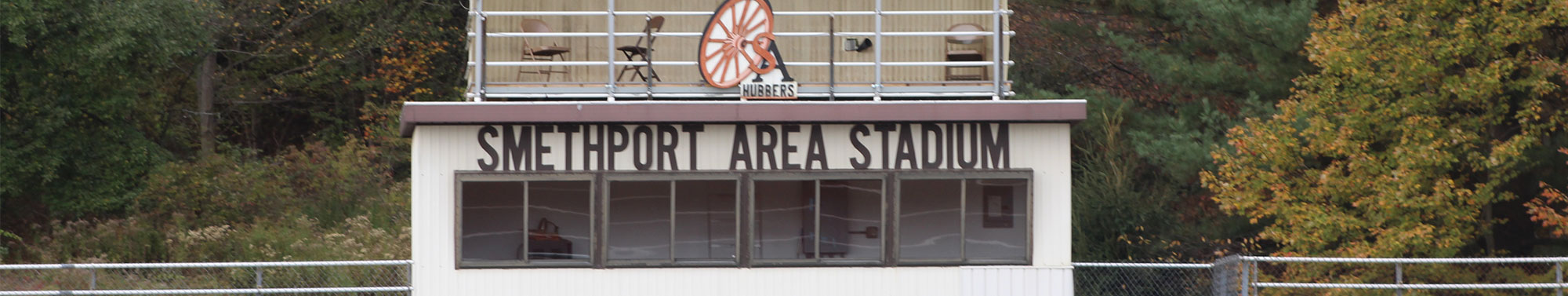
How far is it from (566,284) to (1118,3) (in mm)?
14819

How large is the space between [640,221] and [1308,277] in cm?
910

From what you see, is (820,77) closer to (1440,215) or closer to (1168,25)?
(1440,215)

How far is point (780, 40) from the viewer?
661 inches

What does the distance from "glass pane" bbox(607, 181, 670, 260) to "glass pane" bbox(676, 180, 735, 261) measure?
0.12m

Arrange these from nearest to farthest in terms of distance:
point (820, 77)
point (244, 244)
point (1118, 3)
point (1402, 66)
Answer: point (820, 77) → point (1402, 66) → point (244, 244) → point (1118, 3)

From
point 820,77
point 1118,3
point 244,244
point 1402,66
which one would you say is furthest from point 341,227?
point 1402,66

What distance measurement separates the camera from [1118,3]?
2722 centimetres

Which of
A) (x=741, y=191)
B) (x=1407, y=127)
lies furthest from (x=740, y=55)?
(x=1407, y=127)

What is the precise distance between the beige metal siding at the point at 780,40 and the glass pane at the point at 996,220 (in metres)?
1.84

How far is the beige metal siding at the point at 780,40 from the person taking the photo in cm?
1645

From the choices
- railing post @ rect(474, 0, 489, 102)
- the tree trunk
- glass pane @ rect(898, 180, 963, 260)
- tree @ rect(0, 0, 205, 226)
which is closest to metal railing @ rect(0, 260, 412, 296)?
railing post @ rect(474, 0, 489, 102)

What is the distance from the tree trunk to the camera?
32.0 meters

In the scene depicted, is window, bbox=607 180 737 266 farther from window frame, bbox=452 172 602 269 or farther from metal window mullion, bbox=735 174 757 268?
window frame, bbox=452 172 602 269

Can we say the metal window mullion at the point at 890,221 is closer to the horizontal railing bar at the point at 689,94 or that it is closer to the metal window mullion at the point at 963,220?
the metal window mullion at the point at 963,220
